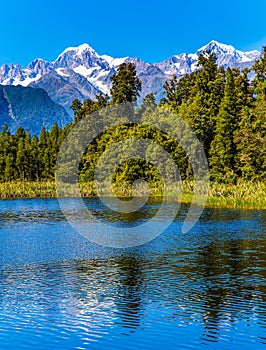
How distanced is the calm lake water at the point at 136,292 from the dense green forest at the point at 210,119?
30.1 m

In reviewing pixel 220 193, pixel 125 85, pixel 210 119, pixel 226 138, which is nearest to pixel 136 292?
pixel 220 193

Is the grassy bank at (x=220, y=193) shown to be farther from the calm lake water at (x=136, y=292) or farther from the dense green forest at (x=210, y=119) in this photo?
the calm lake water at (x=136, y=292)

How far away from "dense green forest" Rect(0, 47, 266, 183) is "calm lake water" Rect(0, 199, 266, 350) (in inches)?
1184

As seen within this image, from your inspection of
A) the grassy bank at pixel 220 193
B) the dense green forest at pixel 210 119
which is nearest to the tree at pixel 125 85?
the dense green forest at pixel 210 119

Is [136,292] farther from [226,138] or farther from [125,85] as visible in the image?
[125,85]

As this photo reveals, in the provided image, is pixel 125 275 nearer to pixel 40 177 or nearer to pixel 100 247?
Answer: pixel 100 247

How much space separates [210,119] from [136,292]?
59.9 m

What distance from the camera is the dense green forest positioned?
65.8 m

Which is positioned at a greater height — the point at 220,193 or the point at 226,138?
the point at 226,138

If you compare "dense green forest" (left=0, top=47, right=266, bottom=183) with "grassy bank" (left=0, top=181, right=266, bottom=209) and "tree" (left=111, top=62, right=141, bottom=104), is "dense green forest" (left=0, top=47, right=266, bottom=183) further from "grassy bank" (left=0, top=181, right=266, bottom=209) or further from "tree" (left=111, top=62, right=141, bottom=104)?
"grassy bank" (left=0, top=181, right=266, bottom=209)

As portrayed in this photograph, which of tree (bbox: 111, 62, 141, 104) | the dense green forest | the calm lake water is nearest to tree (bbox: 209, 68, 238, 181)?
the dense green forest

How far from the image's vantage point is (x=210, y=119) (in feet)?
256

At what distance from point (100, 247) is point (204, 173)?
44038 millimetres

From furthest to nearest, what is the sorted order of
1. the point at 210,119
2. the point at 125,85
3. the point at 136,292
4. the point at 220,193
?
the point at 125,85 < the point at 210,119 < the point at 220,193 < the point at 136,292
